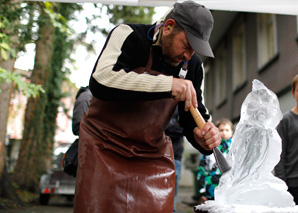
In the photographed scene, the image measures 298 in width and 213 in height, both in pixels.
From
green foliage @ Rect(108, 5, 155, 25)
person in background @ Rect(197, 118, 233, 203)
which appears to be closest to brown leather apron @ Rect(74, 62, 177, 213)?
person in background @ Rect(197, 118, 233, 203)

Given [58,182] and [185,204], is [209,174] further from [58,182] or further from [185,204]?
[185,204]

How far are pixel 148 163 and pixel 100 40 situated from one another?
31.7 feet

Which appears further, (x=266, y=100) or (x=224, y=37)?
(x=224, y=37)

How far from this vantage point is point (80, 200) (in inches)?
86.7

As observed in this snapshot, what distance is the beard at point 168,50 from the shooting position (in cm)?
220

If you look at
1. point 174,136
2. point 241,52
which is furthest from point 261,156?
point 241,52

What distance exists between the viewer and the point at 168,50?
2244 millimetres

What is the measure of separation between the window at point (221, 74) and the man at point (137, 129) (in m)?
16.2

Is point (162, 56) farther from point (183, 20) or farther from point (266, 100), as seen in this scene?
point (266, 100)

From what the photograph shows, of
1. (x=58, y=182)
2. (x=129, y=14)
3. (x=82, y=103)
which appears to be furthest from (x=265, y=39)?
(x=82, y=103)

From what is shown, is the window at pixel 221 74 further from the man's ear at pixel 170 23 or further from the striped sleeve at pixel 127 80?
the striped sleeve at pixel 127 80

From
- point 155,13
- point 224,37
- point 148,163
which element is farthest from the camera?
point 224,37

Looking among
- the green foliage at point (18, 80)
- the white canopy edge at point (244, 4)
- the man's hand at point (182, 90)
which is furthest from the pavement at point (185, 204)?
the man's hand at point (182, 90)

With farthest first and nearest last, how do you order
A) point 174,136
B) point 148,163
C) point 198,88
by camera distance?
point 174,136 < point 198,88 < point 148,163
